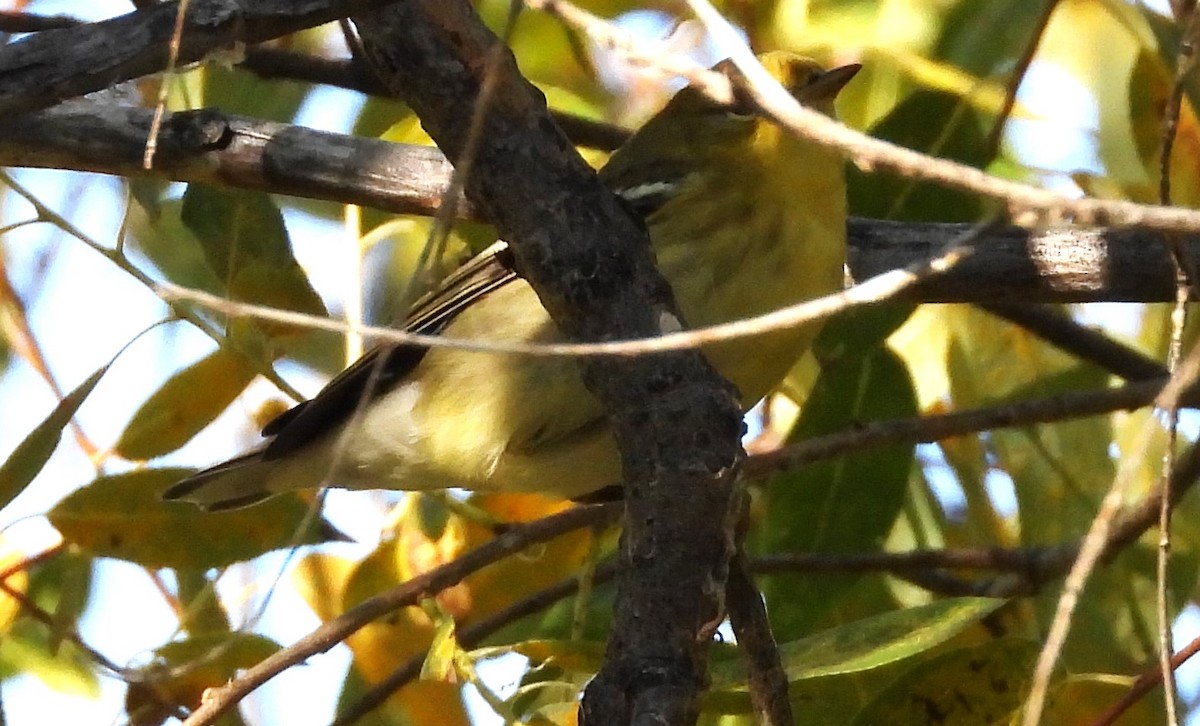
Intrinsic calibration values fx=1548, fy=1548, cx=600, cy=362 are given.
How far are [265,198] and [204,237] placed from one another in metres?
0.11

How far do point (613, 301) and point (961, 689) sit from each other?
0.61 meters

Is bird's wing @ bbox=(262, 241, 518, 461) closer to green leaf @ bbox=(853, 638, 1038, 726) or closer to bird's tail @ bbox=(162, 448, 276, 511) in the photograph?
bird's tail @ bbox=(162, 448, 276, 511)

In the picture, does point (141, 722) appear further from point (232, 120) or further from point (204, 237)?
point (232, 120)

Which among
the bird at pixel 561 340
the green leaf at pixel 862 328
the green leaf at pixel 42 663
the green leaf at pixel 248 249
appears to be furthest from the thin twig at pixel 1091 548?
the green leaf at pixel 42 663

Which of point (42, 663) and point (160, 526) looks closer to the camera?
point (160, 526)

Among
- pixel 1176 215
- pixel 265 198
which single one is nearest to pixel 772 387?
pixel 265 198

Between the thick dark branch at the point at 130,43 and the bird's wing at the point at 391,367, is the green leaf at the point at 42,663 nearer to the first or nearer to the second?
the bird's wing at the point at 391,367

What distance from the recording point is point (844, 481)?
7.77 ft

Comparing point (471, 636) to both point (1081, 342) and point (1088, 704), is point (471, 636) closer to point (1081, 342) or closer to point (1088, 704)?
point (1088, 704)

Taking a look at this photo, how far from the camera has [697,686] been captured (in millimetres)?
1275

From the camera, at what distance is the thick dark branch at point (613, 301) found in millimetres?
1318

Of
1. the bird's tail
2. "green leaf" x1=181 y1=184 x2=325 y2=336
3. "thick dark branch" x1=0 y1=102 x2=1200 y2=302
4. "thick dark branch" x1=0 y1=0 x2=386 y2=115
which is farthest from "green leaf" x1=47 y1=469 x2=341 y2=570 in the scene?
"thick dark branch" x1=0 y1=0 x2=386 y2=115

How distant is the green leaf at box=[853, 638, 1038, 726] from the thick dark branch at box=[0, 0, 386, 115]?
0.92m

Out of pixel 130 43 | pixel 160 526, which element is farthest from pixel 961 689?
pixel 160 526
